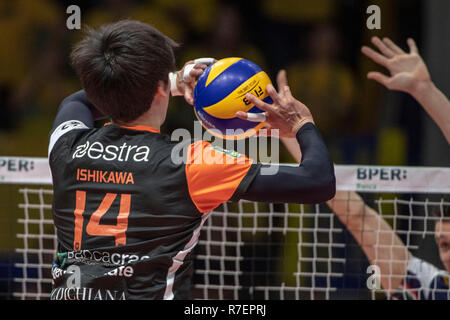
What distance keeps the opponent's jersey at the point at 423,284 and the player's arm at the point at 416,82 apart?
86 centimetres

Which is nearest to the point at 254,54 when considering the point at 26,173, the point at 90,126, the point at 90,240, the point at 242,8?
the point at 242,8

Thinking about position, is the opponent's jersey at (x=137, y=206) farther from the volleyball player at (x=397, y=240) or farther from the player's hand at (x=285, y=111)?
the volleyball player at (x=397, y=240)

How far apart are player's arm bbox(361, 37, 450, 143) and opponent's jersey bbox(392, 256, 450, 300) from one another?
861mm

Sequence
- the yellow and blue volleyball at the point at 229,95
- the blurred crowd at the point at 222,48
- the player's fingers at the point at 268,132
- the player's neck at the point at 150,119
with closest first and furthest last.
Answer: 1. the player's neck at the point at 150,119
2. the player's fingers at the point at 268,132
3. the yellow and blue volleyball at the point at 229,95
4. the blurred crowd at the point at 222,48

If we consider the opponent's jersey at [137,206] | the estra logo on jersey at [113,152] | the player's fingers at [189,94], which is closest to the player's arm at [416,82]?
the player's fingers at [189,94]

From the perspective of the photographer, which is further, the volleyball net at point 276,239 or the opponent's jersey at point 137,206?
the volleyball net at point 276,239

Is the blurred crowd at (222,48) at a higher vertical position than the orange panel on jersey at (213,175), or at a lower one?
higher

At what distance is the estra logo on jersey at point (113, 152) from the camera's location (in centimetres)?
215

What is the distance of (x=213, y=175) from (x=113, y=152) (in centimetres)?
42

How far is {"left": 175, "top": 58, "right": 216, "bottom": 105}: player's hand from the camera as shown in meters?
2.76

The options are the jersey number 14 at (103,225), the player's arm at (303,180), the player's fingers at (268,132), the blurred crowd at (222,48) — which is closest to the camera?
the player's arm at (303,180)
